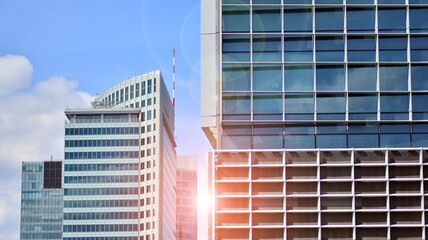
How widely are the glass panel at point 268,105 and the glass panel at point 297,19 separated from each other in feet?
20.1

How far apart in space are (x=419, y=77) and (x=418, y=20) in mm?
5096

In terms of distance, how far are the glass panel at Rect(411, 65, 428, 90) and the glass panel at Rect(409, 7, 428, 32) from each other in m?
3.37

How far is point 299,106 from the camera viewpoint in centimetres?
6131

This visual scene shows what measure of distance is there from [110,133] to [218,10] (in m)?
136

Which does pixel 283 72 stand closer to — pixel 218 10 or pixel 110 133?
pixel 218 10

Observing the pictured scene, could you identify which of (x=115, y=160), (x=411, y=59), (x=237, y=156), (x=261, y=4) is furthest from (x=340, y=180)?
(x=115, y=160)

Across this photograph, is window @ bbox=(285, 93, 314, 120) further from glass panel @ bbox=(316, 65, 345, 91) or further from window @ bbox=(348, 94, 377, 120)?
window @ bbox=(348, 94, 377, 120)

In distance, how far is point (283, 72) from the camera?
61.9m

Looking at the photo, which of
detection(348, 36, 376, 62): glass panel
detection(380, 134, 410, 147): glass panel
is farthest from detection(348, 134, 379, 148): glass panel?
detection(348, 36, 376, 62): glass panel

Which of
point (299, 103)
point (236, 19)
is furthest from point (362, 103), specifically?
point (236, 19)

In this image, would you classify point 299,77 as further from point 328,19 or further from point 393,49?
point 393,49

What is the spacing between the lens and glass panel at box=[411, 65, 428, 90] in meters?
61.5

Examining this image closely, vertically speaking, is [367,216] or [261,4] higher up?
[261,4]

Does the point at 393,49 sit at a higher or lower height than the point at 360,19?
lower
